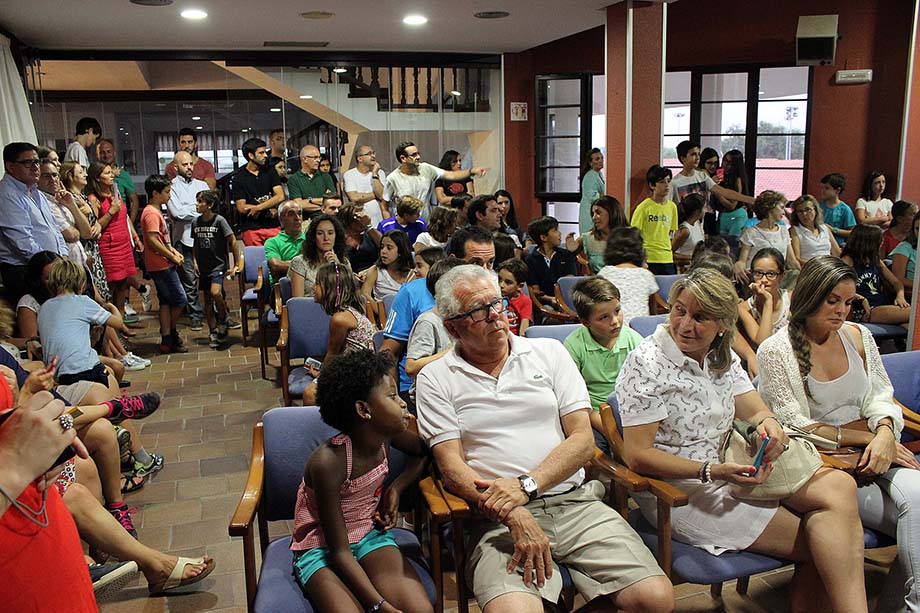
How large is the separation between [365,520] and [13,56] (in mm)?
7231

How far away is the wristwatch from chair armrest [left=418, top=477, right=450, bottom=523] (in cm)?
23

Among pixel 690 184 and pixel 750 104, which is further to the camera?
pixel 750 104

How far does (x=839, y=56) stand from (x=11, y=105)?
8612 mm

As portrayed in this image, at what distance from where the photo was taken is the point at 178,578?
2.84 m

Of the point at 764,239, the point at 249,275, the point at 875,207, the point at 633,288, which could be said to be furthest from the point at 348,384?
the point at 875,207

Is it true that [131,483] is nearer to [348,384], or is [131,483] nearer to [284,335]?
[284,335]

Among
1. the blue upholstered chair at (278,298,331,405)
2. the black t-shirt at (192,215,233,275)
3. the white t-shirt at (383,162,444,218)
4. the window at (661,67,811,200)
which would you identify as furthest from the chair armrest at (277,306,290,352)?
the window at (661,67,811,200)

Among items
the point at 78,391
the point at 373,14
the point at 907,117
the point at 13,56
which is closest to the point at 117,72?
the point at 13,56

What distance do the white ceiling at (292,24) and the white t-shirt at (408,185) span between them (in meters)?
1.44

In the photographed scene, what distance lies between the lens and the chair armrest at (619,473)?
228cm

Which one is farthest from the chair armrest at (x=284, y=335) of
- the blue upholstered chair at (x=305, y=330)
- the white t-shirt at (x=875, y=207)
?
the white t-shirt at (x=875, y=207)

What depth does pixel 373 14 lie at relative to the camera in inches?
269

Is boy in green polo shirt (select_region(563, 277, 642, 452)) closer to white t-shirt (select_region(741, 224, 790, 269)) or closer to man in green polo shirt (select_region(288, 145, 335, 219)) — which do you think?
white t-shirt (select_region(741, 224, 790, 269))

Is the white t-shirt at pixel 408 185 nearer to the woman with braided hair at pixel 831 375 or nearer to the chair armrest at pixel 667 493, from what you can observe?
the woman with braided hair at pixel 831 375
